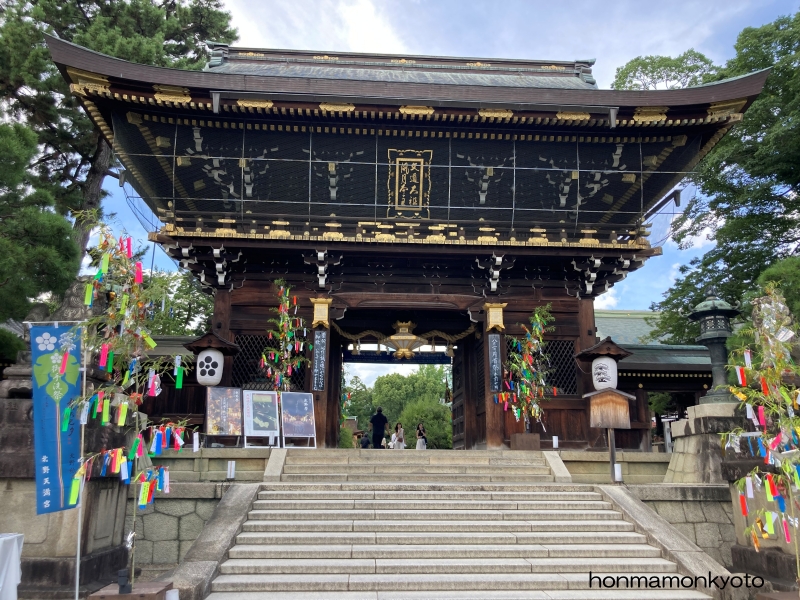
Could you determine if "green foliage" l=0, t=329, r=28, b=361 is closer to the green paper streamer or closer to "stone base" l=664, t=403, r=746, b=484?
the green paper streamer

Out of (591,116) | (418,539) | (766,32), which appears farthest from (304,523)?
(766,32)

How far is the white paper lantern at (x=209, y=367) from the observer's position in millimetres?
13180

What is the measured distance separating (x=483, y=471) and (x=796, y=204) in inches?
566

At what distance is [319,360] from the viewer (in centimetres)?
1409

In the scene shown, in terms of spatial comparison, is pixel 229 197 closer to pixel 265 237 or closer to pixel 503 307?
pixel 265 237

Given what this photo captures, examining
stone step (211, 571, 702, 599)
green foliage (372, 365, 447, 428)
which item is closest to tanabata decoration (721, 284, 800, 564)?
stone step (211, 571, 702, 599)

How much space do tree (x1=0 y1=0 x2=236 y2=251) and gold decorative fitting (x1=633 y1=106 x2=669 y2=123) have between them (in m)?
14.9

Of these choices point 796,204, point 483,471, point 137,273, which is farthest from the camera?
point 796,204

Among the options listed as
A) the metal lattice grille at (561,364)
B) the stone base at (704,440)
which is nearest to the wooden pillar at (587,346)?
the metal lattice grille at (561,364)

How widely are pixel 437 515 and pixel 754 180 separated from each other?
1697cm

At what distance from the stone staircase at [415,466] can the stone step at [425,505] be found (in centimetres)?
111

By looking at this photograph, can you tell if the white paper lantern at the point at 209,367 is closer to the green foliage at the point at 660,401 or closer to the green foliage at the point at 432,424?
the green foliage at the point at 660,401

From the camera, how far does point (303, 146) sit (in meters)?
14.5

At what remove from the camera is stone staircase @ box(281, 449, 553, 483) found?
423 inches
